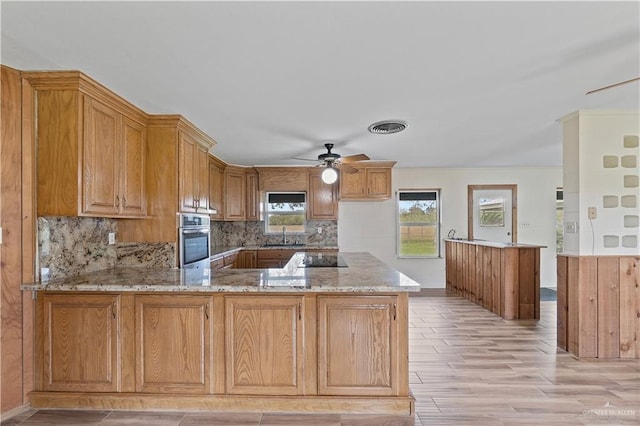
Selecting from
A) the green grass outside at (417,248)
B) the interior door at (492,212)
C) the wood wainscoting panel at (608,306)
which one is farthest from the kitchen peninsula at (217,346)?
the interior door at (492,212)

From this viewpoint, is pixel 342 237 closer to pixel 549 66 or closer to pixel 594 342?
pixel 594 342

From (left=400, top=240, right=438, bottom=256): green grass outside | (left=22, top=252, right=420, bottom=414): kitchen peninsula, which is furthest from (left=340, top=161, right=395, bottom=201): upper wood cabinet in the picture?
(left=22, top=252, right=420, bottom=414): kitchen peninsula

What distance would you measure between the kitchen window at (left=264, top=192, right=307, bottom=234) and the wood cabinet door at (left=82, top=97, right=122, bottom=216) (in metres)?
3.41

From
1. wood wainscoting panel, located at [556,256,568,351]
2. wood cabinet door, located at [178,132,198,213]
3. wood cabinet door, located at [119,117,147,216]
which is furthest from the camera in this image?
wood wainscoting panel, located at [556,256,568,351]

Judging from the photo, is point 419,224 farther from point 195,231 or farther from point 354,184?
point 195,231

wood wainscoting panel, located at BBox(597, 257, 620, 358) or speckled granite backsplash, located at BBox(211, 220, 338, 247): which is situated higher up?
speckled granite backsplash, located at BBox(211, 220, 338, 247)

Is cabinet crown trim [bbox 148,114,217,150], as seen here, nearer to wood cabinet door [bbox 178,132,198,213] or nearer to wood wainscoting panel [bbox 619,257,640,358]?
wood cabinet door [bbox 178,132,198,213]

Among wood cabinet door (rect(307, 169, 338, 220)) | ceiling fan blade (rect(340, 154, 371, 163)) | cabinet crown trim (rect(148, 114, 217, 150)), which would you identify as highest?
cabinet crown trim (rect(148, 114, 217, 150))

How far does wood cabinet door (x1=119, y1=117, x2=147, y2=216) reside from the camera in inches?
108

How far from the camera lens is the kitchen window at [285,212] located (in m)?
5.95

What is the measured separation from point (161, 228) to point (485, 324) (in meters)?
3.80

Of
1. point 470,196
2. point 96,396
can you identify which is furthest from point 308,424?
point 470,196

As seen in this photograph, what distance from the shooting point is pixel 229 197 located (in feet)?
18.3

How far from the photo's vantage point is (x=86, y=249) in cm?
279
